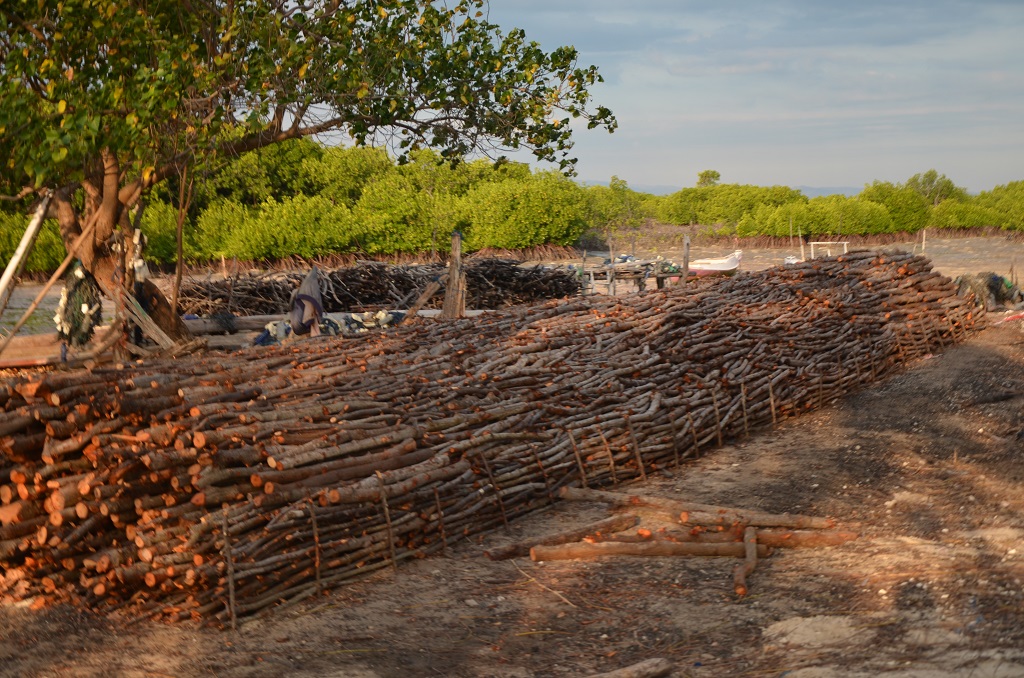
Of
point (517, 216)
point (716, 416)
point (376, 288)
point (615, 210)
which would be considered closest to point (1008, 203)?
point (615, 210)

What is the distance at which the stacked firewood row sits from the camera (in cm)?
1869

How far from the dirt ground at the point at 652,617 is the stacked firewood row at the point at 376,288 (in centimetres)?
1263

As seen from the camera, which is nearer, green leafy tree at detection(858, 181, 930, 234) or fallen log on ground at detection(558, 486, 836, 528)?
fallen log on ground at detection(558, 486, 836, 528)

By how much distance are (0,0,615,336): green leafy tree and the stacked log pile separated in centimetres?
334

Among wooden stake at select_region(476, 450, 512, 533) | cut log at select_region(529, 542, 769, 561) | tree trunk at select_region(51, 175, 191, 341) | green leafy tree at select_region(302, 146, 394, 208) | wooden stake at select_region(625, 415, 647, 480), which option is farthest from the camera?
green leafy tree at select_region(302, 146, 394, 208)

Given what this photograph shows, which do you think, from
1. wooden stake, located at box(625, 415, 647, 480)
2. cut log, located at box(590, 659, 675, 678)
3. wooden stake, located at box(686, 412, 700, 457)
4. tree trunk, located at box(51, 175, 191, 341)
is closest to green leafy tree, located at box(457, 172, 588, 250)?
tree trunk, located at box(51, 175, 191, 341)

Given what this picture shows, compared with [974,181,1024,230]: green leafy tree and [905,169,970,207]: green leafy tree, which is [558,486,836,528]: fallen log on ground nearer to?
[974,181,1024,230]: green leafy tree

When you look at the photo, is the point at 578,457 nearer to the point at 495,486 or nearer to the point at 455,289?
the point at 495,486

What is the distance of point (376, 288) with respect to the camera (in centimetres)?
1997

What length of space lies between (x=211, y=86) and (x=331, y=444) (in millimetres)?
6510

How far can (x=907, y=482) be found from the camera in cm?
753

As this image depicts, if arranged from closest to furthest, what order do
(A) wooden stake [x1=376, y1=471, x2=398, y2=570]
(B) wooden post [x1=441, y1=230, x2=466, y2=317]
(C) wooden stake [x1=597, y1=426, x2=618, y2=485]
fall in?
(A) wooden stake [x1=376, y1=471, x2=398, y2=570] → (C) wooden stake [x1=597, y1=426, x2=618, y2=485] → (B) wooden post [x1=441, y1=230, x2=466, y2=317]

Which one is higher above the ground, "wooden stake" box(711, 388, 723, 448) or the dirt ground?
"wooden stake" box(711, 388, 723, 448)

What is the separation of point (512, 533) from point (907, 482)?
3449 mm
